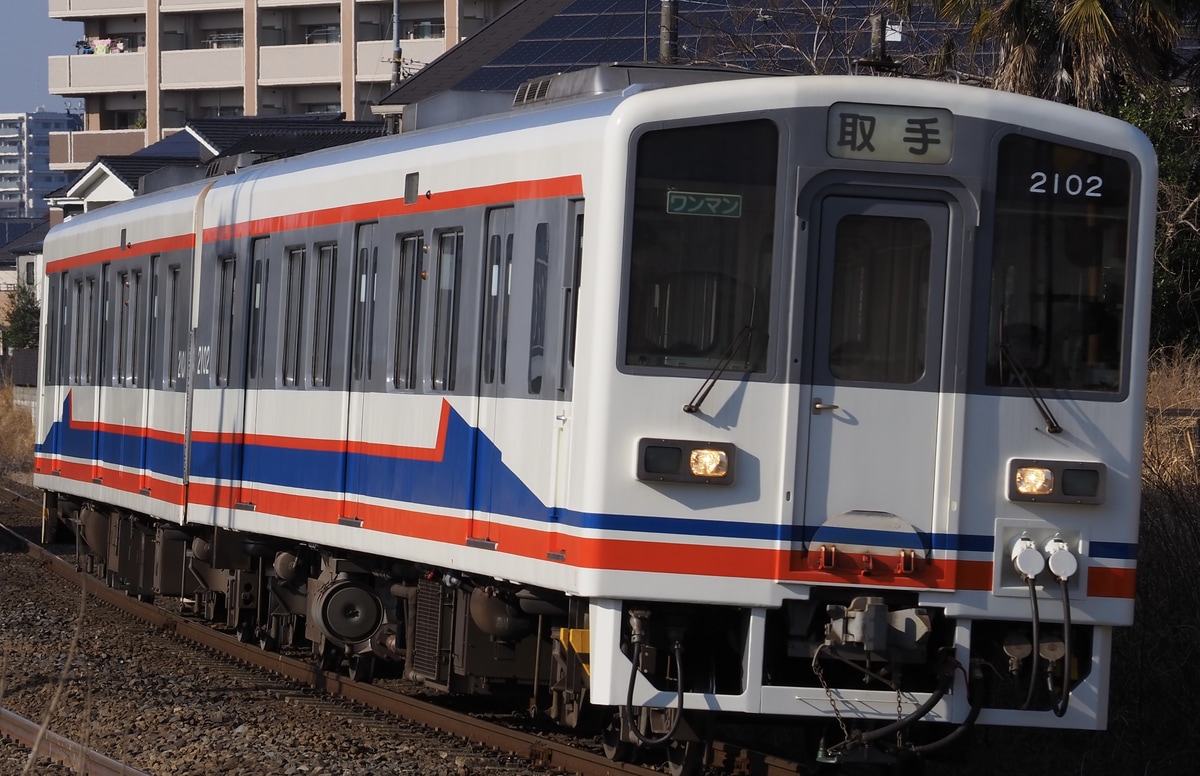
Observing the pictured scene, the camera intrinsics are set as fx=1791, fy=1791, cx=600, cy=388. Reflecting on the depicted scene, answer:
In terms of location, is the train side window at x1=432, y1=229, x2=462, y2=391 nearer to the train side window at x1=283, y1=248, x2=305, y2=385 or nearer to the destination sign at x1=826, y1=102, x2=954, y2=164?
the train side window at x1=283, y1=248, x2=305, y2=385

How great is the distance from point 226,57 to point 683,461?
63347mm

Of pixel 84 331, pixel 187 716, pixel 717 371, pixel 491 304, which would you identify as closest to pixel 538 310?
pixel 491 304

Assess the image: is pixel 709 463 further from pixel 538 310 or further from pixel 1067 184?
pixel 1067 184

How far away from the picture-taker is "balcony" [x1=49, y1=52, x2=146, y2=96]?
70000 mm

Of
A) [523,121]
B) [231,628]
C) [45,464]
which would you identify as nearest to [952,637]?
[523,121]

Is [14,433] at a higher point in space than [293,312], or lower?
lower

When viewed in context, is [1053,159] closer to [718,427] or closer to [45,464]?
[718,427]

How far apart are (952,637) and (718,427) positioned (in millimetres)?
1350

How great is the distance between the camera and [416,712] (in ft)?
33.5

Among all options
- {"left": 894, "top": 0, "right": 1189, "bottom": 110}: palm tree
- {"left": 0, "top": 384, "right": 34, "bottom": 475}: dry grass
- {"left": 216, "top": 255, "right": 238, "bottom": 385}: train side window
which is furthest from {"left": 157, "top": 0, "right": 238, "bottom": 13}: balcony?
{"left": 216, "top": 255, "right": 238, "bottom": 385}: train side window

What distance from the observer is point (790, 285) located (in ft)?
24.4

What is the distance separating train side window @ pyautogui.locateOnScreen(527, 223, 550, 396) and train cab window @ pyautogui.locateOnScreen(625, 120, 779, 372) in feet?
2.53

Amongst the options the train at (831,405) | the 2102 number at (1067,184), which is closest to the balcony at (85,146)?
the train at (831,405)

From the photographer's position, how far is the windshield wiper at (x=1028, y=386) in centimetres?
754
